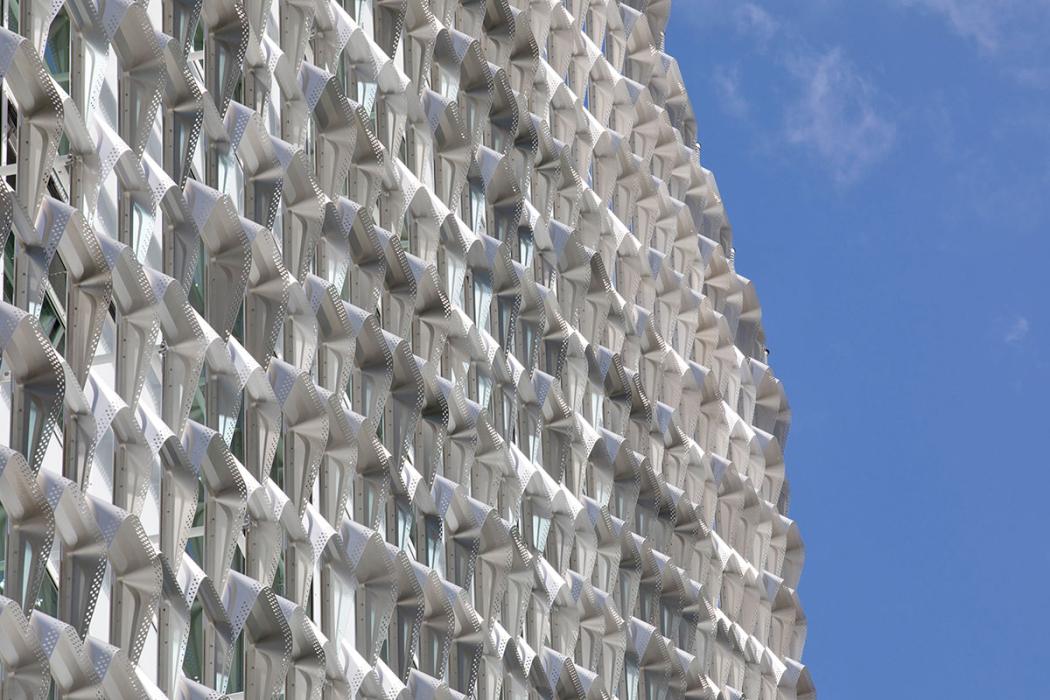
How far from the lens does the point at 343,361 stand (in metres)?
52.6

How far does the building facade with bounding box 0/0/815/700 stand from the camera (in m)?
40.8

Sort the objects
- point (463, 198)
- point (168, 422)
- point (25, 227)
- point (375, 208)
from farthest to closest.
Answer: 1. point (463, 198)
2. point (375, 208)
3. point (168, 422)
4. point (25, 227)

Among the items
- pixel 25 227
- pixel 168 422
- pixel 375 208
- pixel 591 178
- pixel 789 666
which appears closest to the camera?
pixel 25 227

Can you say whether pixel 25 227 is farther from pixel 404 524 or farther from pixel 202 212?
pixel 404 524

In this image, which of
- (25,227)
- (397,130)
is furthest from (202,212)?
(397,130)

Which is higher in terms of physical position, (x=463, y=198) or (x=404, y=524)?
(x=463, y=198)

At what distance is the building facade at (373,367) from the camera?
4078 centimetres

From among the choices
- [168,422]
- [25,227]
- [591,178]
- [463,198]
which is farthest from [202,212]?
[591,178]

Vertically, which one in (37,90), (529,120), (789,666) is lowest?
(37,90)

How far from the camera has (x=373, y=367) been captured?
5466 cm

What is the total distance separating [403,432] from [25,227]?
1772 cm

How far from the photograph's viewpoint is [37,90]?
40.2 m

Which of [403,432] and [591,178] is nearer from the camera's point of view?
[403,432]

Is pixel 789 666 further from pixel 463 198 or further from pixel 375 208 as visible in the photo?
pixel 375 208
